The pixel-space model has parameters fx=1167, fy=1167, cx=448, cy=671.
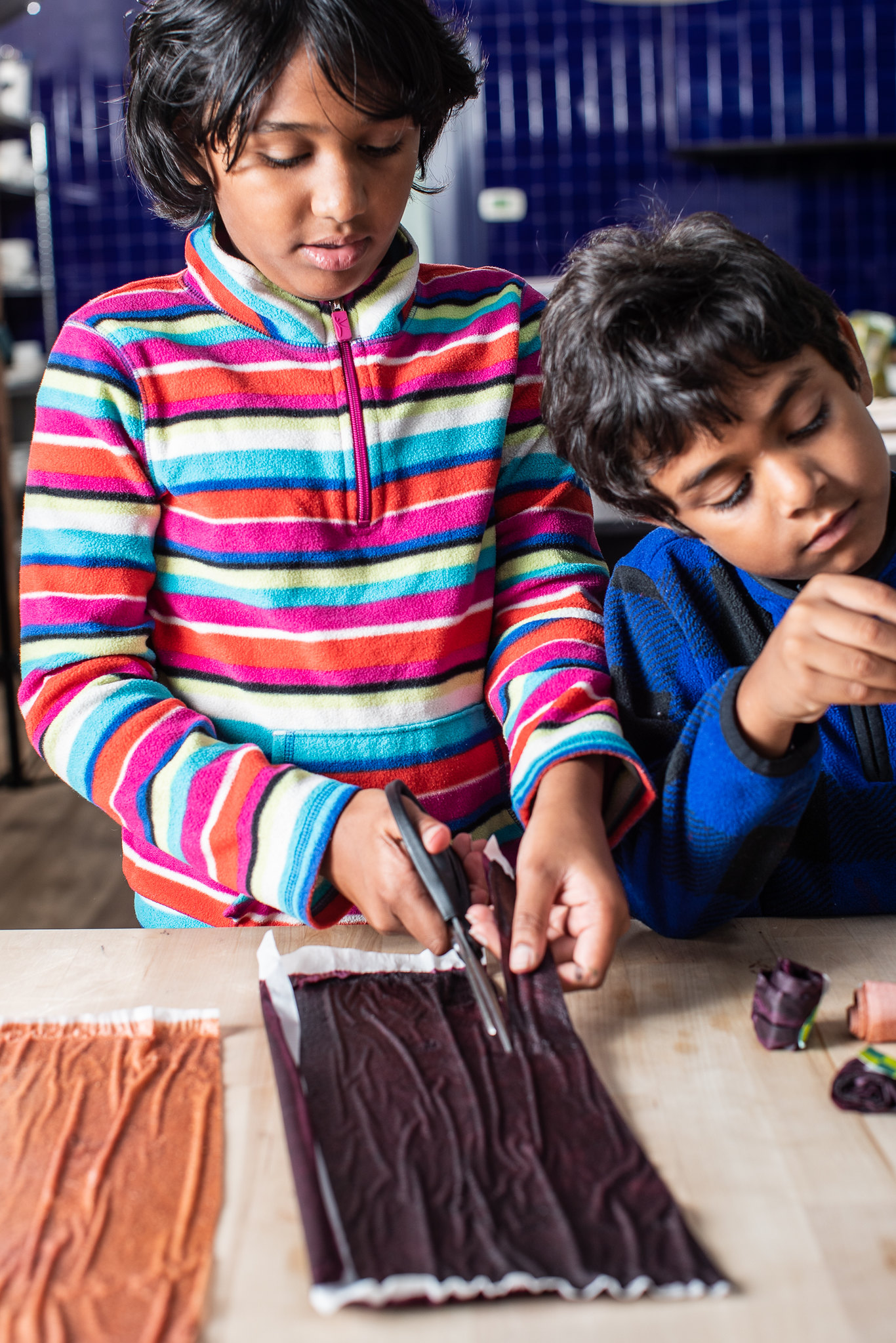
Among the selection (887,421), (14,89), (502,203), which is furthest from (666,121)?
(887,421)

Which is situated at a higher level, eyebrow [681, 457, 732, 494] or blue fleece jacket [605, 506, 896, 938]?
eyebrow [681, 457, 732, 494]

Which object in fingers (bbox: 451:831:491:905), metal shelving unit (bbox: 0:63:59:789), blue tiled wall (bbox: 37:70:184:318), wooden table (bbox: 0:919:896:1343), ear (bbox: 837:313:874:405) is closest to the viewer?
wooden table (bbox: 0:919:896:1343)

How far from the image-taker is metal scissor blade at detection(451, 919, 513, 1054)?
0.65 m

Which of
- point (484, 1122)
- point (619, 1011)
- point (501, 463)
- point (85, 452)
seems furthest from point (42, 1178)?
point (501, 463)

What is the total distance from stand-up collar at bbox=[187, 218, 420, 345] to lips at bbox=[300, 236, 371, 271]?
7 cm

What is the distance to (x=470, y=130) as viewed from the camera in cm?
388

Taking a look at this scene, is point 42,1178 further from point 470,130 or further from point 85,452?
point 470,130

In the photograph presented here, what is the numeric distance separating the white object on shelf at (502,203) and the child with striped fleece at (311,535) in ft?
10.5

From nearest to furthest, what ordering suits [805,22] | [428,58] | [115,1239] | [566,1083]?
[115,1239] → [566,1083] → [428,58] → [805,22]

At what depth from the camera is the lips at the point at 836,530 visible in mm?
775

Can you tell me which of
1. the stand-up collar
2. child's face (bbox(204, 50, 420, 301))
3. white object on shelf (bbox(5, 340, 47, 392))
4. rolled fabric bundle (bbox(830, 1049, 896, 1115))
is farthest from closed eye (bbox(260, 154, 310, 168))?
white object on shelf (bbox(5, 340, 47, 392))

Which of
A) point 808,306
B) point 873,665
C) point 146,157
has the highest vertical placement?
point 146,157

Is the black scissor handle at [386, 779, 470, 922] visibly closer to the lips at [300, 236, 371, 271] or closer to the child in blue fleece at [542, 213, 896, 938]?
the child in blue fleece at [542, 213, 896, 938]

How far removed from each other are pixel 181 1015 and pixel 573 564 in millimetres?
451
